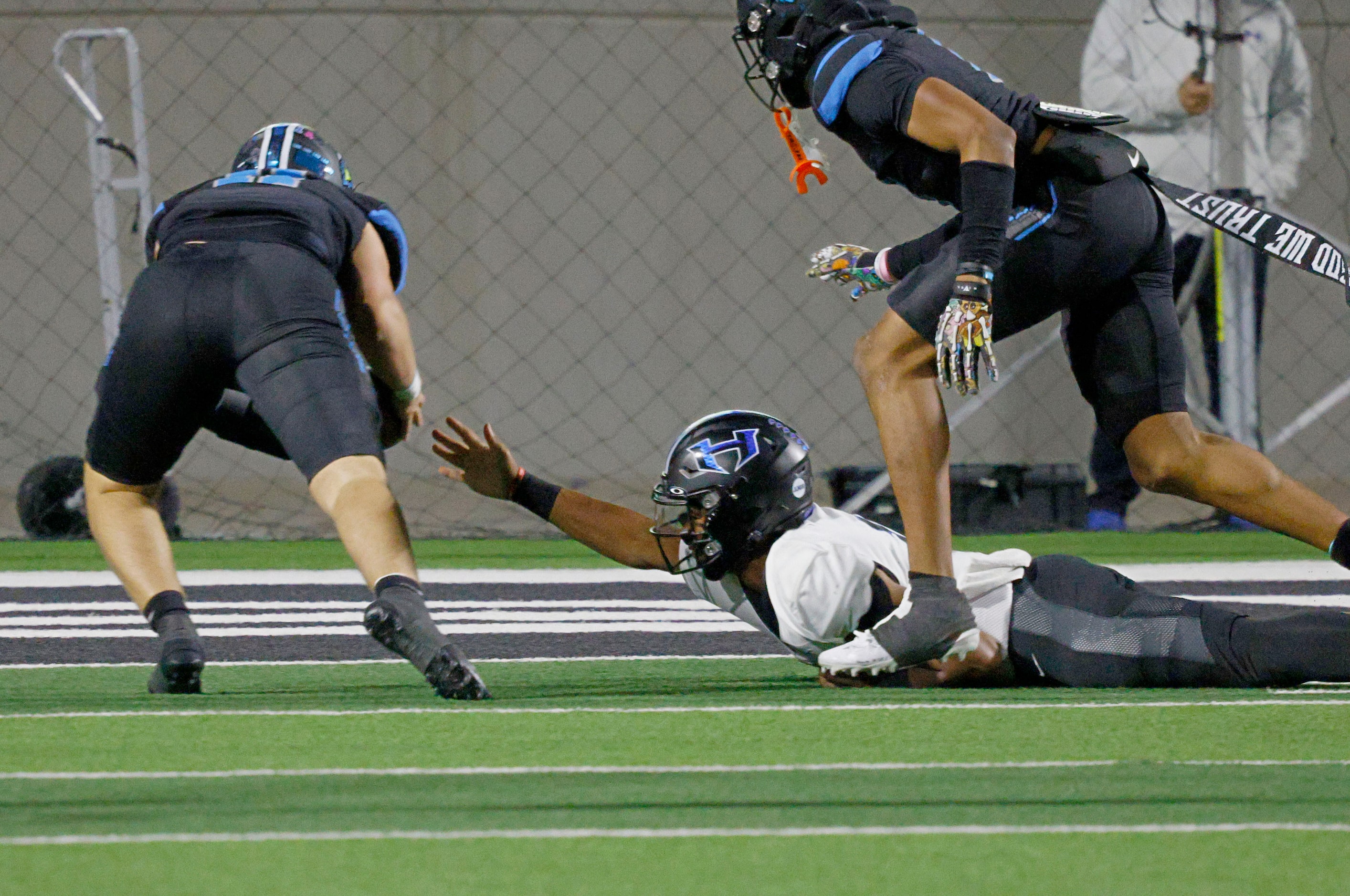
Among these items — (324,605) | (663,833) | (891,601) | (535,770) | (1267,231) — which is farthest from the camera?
(324,605)

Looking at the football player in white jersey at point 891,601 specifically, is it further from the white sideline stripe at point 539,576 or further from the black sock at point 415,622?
the white sideline stripe at point 539,576

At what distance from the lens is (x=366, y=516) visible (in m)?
3.30

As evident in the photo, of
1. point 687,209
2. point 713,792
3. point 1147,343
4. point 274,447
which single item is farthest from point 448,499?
point 713,792

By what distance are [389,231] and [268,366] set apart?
556 mm

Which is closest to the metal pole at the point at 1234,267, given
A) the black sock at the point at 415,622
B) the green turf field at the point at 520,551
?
the green turf field at the point at 520,551

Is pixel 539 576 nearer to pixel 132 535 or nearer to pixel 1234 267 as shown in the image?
pixel 132 535

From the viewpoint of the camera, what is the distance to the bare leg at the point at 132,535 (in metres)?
3.60

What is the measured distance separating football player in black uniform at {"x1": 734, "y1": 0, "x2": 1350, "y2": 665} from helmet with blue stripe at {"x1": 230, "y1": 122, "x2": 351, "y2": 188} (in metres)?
0.92

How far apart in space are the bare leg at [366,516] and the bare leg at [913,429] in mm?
933

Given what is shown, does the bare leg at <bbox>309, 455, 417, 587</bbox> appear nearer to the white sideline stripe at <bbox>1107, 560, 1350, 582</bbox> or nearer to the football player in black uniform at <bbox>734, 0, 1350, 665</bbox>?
the football player in black uniform at <bbox>734, 0, 1350, 665</bbox>

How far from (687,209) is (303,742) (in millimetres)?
7410

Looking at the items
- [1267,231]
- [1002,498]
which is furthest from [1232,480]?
[1002,498]

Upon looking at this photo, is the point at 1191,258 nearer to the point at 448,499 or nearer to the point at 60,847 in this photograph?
the point at 448,499

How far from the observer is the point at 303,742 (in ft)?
9.34
